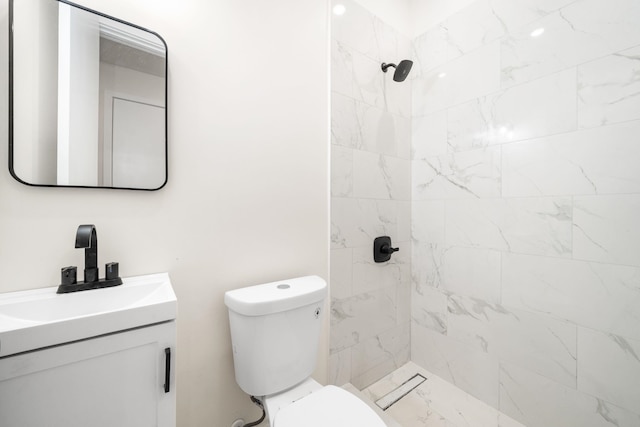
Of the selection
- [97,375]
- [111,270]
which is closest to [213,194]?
[111,270]

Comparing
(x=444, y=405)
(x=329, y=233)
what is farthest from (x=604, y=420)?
(x=329, y=233)

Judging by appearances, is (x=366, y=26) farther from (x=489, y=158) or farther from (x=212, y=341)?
(x=212, y=341)

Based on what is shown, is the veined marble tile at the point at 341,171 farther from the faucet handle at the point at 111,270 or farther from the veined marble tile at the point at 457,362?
the veined marble tile at the point at 457,362

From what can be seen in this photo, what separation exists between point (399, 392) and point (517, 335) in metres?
0.74

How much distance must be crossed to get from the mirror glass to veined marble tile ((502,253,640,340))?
1.71 metres

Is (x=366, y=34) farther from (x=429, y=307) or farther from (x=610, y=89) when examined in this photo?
(x=429, y=307)

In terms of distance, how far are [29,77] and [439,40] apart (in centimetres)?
199

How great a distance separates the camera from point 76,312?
2.40 ft

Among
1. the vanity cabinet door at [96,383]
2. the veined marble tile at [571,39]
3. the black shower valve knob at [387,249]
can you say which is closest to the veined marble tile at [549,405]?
the black shower valve knob at [387,249]

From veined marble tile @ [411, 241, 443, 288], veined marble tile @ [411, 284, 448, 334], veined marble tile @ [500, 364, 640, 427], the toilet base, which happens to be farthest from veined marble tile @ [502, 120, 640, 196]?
the toilet base

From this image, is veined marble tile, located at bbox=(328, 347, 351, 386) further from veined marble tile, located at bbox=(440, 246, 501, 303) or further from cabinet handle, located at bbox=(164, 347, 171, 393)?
cabinet handle, located at bbox=(164, 347, 171, 393)

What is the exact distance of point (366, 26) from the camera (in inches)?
59.6

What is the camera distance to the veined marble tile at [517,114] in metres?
1.16

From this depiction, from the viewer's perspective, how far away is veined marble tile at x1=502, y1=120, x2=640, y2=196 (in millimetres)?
1018
